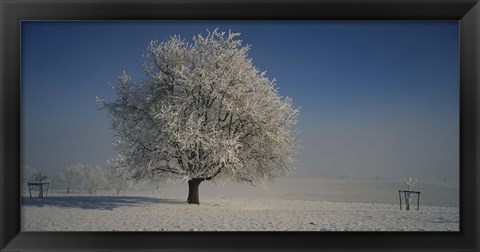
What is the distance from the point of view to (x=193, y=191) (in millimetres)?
5570

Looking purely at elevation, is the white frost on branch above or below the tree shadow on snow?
above

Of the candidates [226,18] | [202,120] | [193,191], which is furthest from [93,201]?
[226,18]

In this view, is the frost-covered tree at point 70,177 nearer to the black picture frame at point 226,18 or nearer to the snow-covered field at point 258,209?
the snow-covered field at point 258,209

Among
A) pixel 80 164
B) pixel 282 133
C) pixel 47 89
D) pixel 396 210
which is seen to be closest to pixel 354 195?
pixel 396 210

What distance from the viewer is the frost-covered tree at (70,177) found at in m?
5.25

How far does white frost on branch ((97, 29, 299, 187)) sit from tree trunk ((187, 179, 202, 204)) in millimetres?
64

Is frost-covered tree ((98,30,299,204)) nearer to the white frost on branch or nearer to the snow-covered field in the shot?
the white frost on branch

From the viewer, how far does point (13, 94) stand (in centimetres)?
486

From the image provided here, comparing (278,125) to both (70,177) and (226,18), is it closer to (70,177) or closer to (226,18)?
(226,18)

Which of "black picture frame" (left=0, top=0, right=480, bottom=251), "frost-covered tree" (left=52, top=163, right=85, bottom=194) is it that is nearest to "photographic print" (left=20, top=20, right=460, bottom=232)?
"frost-covered tree" (left=52, top=163, right=85, bottom=194)

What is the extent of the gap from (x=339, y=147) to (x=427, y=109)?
98 centimetres

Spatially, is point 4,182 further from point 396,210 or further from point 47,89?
point 396,210

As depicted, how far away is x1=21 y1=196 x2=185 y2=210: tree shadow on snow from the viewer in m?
5.14

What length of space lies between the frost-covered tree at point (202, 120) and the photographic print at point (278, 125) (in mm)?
29
